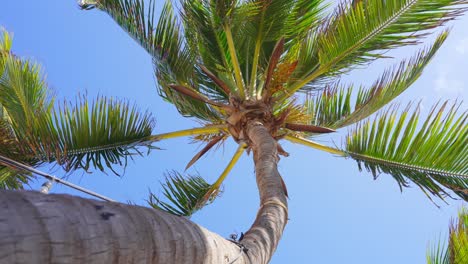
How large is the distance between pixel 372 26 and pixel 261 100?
5.06 ft

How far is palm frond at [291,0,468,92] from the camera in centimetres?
482

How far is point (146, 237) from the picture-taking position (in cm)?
147

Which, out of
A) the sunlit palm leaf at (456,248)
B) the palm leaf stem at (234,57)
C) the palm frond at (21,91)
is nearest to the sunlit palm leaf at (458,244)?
the sunlit palm leaf at (456,248)

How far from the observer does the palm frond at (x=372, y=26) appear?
15.8 feet

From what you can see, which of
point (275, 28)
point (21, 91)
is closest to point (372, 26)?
point (275, 28)

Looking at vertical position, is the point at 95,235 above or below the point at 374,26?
below

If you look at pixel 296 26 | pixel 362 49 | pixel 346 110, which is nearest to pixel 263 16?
pixel 296 26

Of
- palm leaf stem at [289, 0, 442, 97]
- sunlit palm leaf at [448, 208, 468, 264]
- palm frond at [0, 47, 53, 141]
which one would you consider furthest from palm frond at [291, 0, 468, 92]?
palm frond at [0, 47, 53, 141]

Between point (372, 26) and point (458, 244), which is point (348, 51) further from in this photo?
point (458, 244)

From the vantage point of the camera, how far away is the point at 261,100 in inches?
212

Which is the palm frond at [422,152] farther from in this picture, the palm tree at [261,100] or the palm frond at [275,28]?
the palm frond at [275,28]

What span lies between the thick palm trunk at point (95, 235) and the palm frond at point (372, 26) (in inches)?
147

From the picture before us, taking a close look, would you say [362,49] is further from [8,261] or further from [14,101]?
[8,261]

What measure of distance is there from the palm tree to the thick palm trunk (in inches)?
36.3
